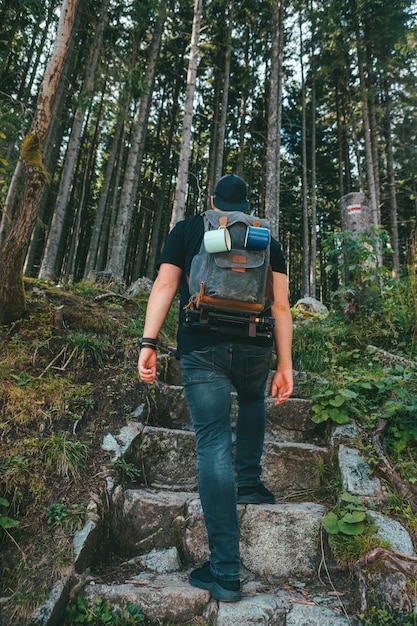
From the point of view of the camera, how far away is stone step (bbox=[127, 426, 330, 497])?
2.89 meters

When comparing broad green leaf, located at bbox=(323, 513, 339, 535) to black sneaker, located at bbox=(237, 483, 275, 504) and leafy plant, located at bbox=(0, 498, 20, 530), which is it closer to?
black sneaker, located at bbox=(237, 483, 275, 504)

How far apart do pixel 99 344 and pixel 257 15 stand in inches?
703

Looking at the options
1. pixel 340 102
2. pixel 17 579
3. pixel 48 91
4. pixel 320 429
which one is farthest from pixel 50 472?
pixel 340 102

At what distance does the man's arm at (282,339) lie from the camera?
2316mm

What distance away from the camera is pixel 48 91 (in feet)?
A: 14.2

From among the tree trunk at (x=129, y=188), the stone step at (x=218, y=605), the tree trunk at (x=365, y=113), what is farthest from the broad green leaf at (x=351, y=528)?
the tree trunk at (x=365, y=113)

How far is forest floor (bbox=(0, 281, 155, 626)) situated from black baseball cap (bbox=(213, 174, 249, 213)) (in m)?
1.85

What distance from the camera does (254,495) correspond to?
245 cm

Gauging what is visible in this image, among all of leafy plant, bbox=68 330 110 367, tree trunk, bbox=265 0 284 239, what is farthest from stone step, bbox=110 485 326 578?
tree trunk, bbox=265 0 284 239

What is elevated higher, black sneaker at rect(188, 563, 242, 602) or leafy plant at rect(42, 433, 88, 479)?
leafy plant at rect(42, 433, 88, 479)

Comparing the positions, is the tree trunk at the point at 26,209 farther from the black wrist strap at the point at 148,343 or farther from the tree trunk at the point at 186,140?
the tree trunk at the point at 186,140

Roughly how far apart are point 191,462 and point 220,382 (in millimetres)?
1294

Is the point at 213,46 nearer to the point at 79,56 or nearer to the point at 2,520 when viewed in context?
the point at 79,56

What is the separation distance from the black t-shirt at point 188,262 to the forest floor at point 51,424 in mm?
1168
